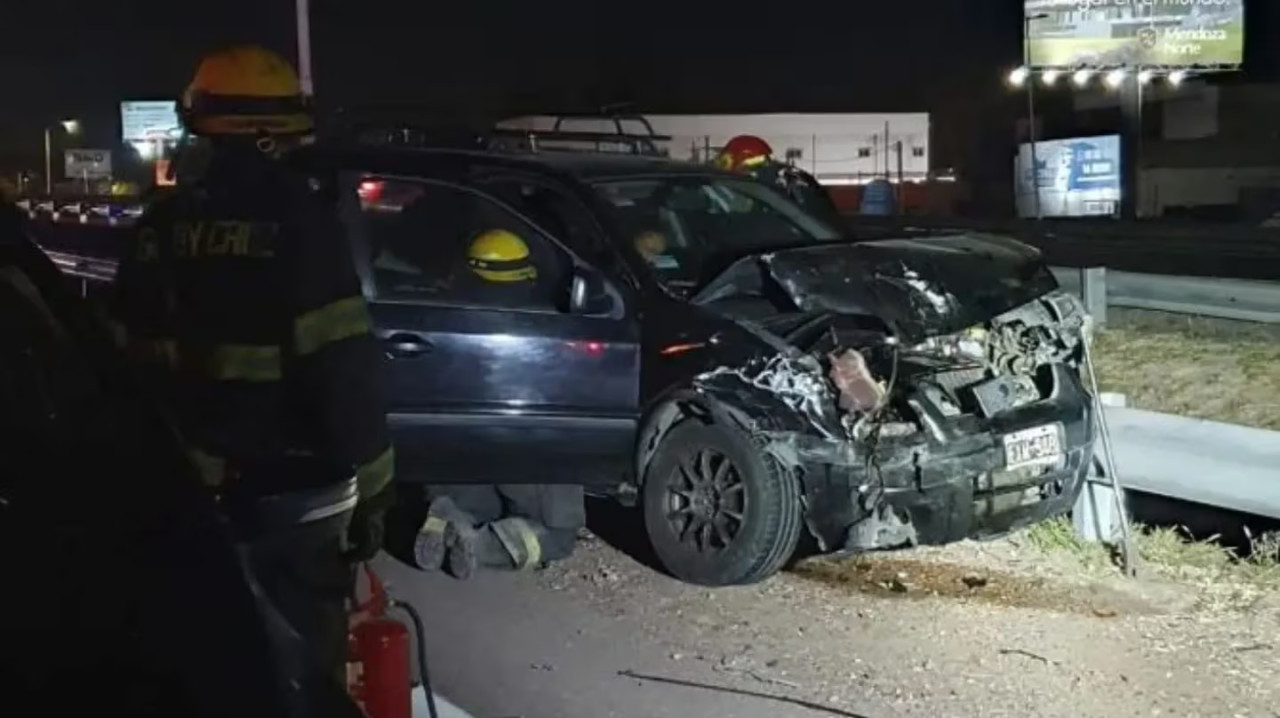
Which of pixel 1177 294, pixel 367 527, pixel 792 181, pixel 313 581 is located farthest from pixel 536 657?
pixel 1177 294

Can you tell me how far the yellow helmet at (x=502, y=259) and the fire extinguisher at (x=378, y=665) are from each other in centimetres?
386

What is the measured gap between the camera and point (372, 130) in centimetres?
938

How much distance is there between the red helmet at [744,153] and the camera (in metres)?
11.4

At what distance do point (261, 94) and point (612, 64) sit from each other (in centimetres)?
6978

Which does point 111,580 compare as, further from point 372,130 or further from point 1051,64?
point 1051,64

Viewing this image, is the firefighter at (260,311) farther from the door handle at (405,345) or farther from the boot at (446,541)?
the boot at (446,541)

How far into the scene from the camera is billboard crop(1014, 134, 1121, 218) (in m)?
44.1

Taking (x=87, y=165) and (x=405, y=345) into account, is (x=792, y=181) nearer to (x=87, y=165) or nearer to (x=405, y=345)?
(x=405, y=345)

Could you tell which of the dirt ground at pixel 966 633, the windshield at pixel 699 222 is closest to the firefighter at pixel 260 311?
the dirt ground at pixel 966 633

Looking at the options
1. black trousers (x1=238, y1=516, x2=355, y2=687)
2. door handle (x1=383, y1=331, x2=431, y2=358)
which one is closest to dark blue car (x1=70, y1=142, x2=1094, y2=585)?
door handle (x1=383, y1=331, x2=431, y2=358)

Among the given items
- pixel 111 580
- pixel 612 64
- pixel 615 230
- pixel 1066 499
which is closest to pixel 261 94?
pixel 111 580

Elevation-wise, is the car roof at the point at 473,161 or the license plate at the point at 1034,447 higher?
the car roof at the point at 473,161

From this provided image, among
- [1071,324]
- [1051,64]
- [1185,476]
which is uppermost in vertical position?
[1051,64]

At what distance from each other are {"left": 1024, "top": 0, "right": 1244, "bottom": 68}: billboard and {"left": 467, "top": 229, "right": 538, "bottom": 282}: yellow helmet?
4095cm
